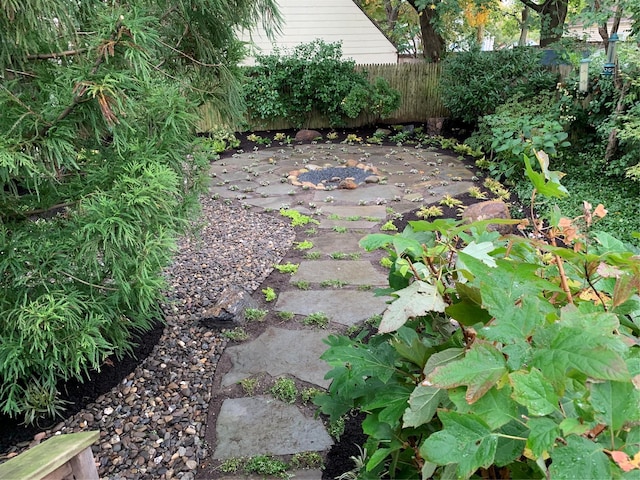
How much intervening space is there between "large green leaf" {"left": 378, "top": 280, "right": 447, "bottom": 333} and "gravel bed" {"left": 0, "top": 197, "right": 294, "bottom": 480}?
5.12 feet

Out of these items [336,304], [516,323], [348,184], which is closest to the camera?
[516,323]

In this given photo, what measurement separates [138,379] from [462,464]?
226 centimetres

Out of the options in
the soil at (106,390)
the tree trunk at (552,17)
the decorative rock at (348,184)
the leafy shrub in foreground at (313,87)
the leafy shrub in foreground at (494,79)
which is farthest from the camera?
the leafy shrub in foreground at (313,87)

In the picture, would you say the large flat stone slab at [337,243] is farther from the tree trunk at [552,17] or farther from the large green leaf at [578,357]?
the tree trunk at [552,17]

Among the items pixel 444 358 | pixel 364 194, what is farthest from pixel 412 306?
pixel 364 194

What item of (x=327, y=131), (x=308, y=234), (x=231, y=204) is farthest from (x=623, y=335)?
(x=327, y=131)

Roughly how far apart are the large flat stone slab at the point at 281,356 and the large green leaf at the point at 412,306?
5.56 feet

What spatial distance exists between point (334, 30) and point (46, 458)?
1145 cm

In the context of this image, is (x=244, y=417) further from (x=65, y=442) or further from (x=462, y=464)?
(x=462, y=464)

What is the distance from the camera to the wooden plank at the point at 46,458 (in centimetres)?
110

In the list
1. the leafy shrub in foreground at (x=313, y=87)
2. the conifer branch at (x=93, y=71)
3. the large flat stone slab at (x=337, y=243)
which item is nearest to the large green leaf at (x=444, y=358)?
the conifer branch at (x=93, y=71)

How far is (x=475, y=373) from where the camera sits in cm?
64

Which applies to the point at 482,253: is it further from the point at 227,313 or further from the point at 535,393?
the point at 227,313

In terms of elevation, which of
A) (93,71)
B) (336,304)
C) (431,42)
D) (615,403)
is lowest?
(336,304)
